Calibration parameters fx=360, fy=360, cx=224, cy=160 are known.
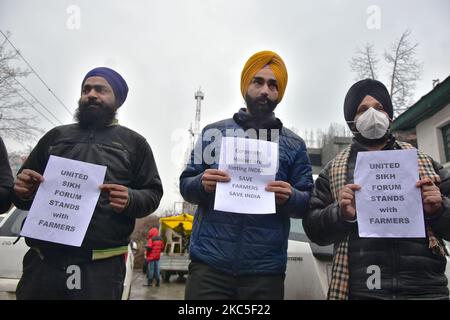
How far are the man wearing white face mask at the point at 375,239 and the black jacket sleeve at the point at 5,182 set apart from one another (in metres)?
1.84

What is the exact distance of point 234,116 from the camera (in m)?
2.29

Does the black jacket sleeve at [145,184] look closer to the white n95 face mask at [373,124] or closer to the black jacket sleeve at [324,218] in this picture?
the black jacket sleeve at [324,218]

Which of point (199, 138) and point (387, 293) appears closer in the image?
point (387, 293)

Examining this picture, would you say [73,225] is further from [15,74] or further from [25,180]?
[15,74]

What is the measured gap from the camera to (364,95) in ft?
7.39

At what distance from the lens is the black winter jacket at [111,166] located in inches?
81.3

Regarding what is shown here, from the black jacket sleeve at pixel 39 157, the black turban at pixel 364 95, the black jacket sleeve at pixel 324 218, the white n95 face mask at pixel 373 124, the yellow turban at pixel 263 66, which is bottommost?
the black jacket sleeve at pixel 324 218

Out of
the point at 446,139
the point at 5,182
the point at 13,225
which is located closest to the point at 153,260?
the point at 13,225

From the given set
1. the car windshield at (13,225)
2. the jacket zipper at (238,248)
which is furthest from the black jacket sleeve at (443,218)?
the car windshield at (13,225)

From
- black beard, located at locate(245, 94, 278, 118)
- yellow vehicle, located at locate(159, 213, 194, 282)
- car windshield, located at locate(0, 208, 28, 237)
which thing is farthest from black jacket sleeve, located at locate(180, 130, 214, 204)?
yellow vehicle, located at locate(159, 213, 194, 282)

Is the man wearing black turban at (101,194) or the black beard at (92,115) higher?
the black beard at (92,115)

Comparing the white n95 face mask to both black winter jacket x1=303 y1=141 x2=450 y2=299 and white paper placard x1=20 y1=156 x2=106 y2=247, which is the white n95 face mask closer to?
black winter jacket x1=303 y1=141 x2=450 y2=299

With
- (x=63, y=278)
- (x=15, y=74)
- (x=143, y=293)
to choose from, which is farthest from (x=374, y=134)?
(x=15, y=74)
